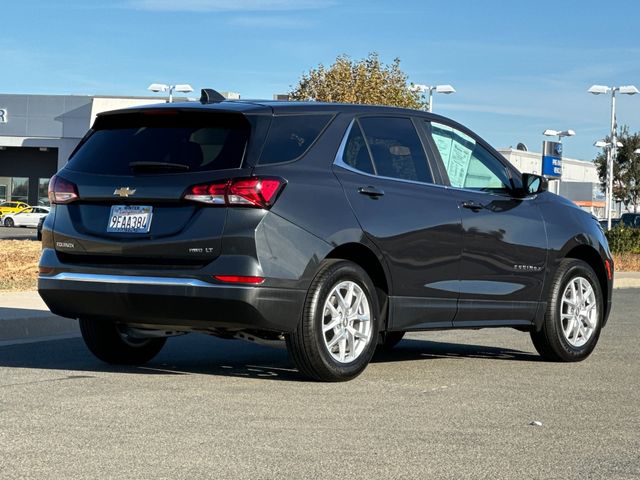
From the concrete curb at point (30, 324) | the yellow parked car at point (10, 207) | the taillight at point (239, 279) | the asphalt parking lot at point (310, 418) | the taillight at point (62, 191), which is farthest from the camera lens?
the yellow parked car at point (10, 207)

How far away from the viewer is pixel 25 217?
6631 cm

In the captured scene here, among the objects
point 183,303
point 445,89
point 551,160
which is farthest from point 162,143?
point 445,89

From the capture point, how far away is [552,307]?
975 centimetres

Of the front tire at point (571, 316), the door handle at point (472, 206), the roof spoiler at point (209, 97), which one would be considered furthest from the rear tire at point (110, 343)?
the front tire at point (571, 316)

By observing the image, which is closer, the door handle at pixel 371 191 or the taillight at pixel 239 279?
the taillight at pixel 239 279

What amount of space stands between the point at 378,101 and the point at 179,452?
3850cm

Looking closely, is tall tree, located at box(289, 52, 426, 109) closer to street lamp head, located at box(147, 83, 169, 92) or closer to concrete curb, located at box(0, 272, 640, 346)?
street lamp head, located at box(147, 83, 169, 92)

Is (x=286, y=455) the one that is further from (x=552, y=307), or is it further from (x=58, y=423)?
(x=552, y=307)

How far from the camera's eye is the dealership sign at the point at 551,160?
112 ft

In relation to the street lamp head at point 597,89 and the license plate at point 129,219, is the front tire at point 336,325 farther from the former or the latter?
the street lamp head at point 597,89

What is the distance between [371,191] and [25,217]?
198 feet

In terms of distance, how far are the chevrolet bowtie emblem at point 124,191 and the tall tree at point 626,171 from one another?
78.9 m

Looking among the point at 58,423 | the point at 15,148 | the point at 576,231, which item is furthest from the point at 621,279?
Result: the point at 15,148

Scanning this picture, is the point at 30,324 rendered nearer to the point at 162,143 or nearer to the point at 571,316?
the point at 162,143
